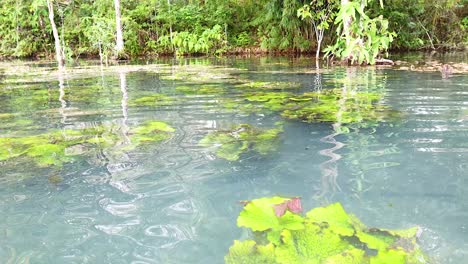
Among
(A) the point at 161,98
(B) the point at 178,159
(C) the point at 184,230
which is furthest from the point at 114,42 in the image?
(C) the point at 184,230

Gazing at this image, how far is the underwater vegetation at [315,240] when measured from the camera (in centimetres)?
155

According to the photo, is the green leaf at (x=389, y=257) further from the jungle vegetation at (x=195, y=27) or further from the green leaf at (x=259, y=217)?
the jungle vegetation at (x=195, y=27)

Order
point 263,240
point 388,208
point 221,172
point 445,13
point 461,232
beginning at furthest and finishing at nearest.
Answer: point 445,13 → point 221,172 → point 388,208 → point 461,232 → point 263,240

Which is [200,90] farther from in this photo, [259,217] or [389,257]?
[389,257]

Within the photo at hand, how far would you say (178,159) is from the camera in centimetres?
311

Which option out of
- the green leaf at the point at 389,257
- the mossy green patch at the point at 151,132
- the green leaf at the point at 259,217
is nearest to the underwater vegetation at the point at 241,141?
the mossy green patch at the point at 151,132

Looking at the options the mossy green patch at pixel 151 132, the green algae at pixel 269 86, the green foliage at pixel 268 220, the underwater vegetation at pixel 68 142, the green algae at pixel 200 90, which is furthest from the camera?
the green algae at pixel 269 86

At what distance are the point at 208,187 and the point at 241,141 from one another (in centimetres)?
109

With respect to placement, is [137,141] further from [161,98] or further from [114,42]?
[114,42]

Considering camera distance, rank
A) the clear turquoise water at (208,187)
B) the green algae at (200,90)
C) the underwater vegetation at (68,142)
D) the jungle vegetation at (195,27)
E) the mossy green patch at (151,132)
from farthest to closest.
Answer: the jungle vegetation at (195,27)
the green algae at (200,90)
the mossy green patch at (151,132)
the underwater vegetation at (68,142)
the clear turquoise water at (208,187)

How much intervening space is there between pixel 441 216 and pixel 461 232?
174mm

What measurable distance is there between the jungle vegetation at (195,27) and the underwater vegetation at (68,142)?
42.5 ft

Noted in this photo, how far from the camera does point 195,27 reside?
1952 cm

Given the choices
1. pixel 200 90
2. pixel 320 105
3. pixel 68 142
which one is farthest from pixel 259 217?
pixel 200 90
